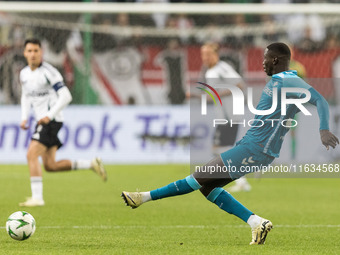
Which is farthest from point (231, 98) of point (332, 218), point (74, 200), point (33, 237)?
point (33, 237)

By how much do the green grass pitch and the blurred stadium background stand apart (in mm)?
2111

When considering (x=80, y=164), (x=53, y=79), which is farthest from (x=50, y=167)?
(x=53, y=79)

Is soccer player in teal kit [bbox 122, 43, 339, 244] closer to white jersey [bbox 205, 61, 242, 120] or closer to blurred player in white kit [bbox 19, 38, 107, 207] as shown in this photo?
blurred player in white kit [bbox 19, 38, 107, 207]

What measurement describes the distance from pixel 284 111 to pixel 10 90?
44.5 ft

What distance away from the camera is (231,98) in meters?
13.9

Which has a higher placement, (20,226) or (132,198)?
(132,198)

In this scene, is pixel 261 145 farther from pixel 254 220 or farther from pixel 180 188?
pixel 180 188

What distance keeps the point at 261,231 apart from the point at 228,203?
43 cm

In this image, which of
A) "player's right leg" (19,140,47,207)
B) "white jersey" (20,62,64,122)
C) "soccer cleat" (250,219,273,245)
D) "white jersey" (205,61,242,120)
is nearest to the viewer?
"soccer cleat" (250,219,273,245)

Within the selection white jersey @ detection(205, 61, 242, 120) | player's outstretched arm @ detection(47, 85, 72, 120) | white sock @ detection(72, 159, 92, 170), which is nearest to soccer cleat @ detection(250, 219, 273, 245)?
player's outstretched arm @ detection(47, 85, 72, 120)

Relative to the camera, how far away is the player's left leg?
1135 cm

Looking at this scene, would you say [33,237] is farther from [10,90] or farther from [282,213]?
[10,90]

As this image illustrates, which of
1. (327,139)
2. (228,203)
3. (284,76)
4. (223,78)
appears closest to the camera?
(327,139)

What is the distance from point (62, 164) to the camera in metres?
11.7
